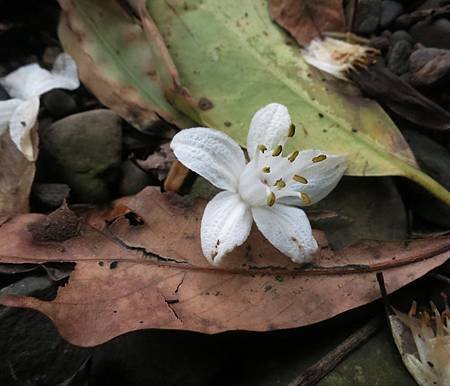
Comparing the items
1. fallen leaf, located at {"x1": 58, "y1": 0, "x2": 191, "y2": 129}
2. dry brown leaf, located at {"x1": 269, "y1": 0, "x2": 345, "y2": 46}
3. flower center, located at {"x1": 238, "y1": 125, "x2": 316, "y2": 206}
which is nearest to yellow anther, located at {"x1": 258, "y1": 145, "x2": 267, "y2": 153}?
flower center, located at {"x1": 238, "y1": 125, "x2": 316, "y2": 206}

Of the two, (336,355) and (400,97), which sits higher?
(400,97)

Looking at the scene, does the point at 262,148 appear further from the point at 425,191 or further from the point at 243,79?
the point at 425,191

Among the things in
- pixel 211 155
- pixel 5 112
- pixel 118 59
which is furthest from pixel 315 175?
pixel 5 112

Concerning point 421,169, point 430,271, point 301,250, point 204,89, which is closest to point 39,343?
point 301,250

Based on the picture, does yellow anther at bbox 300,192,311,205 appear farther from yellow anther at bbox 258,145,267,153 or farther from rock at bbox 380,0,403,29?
rock at bbox 380,0,403,29

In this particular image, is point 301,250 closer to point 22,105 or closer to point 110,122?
point 110,122

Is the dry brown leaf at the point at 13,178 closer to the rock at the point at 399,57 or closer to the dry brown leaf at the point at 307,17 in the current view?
the dry brown leaf at the point at 307,17
